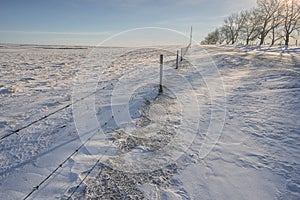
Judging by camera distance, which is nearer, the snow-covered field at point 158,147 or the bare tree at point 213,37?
the snow-covered field at point 158,147

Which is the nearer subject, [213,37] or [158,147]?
[158,147]

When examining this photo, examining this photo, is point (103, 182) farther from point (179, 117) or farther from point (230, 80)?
point (230, 80)

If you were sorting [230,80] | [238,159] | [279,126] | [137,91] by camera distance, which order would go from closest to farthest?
[238,159] < [279,126] < [137,91] < [230,80]

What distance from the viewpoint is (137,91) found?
830 centimetres

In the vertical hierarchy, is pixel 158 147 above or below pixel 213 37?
below

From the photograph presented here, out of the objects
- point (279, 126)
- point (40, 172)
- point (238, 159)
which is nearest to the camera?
point (40, 172)

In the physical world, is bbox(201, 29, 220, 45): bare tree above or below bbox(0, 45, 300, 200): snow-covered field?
above

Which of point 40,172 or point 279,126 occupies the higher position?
point 279,126

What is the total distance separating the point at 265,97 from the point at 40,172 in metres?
6.89

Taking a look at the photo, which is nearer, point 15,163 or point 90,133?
point 15,163

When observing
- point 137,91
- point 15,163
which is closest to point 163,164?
point 15,163

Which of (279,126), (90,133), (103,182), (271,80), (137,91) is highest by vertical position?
(271,80)

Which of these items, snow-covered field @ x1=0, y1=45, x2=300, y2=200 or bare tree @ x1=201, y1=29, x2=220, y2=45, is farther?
bare tree @ x1=201, y1=29, x2=220, y2=45

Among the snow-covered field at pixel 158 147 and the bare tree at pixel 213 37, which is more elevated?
the bare tree at pixel 213 37
